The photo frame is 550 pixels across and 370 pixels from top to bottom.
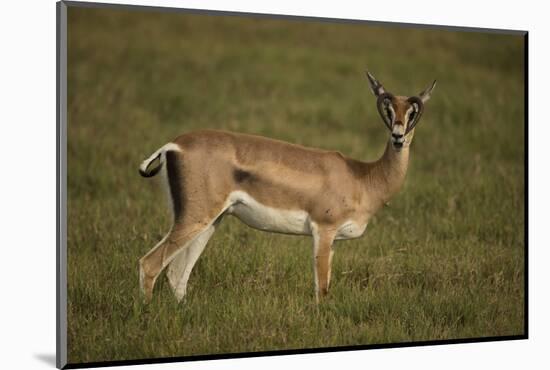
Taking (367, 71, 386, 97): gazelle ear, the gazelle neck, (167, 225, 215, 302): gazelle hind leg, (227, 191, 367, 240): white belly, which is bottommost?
(167, 225, 215, 302): gazelle hind leg

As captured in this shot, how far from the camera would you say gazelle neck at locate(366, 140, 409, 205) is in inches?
219

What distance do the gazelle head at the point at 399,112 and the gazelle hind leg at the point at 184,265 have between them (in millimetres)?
1176

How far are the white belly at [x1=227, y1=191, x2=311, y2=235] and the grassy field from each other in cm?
45

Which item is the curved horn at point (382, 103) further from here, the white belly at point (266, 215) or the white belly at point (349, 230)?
the white belly at point (266, 215)

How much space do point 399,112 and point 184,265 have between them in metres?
A: 1.50

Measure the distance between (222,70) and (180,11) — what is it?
16.6 feet

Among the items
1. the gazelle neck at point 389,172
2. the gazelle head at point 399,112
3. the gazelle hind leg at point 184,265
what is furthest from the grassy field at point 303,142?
the gazelle head at point 399,112

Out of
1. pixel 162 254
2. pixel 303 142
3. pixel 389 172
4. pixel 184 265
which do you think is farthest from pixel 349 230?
pixel 303 142

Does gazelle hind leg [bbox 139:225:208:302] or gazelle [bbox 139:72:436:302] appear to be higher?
gazelle [bbox 139:72:436:302]

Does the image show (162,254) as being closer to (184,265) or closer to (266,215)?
(184,265)

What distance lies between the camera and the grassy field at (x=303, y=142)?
5367 mm

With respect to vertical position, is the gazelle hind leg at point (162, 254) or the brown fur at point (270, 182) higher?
the brown fur at point (270, 182)

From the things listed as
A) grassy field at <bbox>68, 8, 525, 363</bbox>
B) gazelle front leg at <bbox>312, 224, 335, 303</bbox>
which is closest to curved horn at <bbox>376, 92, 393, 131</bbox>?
gazelle front leg at <bbox>312, 224, 335, 303</bbox>

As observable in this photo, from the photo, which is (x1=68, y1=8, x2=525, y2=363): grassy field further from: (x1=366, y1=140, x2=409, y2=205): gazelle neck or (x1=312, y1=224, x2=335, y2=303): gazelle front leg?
(x1=366, y1=140, x2=409, y2=205): gazelle neck
